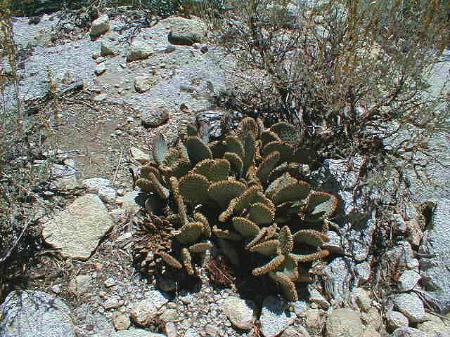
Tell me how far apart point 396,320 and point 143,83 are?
2.62 meters

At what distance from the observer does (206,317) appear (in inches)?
133

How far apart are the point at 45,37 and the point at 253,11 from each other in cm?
221

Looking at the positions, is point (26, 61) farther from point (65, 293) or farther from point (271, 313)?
point (271, 313)

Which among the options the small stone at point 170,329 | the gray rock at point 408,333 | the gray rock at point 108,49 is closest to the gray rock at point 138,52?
the gray rock at point 108,49

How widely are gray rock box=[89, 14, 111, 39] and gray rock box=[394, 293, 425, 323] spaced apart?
3.50 meters

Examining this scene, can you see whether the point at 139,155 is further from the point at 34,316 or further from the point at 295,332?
the point at 295,332

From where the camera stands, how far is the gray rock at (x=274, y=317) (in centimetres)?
334

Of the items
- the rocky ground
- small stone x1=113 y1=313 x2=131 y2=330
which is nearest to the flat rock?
the rocky ground

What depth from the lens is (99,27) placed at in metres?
5.43

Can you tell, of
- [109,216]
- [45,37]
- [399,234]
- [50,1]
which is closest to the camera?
[109,216]

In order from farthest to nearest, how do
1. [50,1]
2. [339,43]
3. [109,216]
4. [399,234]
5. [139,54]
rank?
[50,1] → [139,54] → [339,43] → [399,234] → [109,216]

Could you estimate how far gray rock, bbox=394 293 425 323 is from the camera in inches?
143

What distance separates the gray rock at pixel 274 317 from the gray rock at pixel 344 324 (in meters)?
0.23

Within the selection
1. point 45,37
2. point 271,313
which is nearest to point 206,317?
point 271,313
